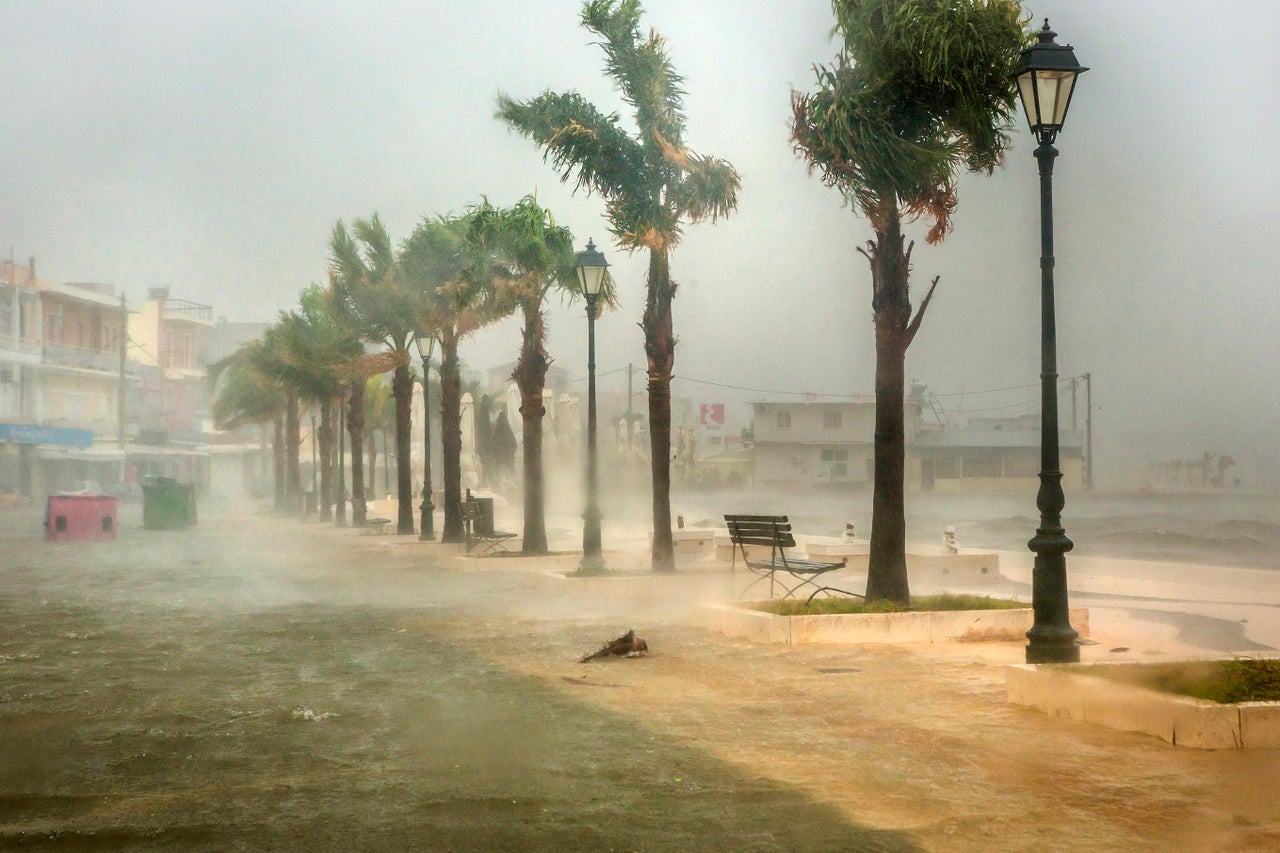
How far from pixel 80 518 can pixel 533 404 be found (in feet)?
58.6

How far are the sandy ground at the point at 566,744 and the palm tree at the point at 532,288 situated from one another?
383 inches

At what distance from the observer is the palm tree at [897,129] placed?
1215cm

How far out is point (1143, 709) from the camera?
24.4 ft

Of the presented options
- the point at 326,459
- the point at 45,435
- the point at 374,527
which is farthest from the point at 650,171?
the point at 45,435

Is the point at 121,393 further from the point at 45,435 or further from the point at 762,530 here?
the point at 762,530

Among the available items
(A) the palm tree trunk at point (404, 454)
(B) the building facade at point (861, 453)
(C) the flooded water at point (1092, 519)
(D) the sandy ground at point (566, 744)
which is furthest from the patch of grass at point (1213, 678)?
(B) the building facade at point (861, 453)

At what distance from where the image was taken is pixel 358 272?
37.4 metres

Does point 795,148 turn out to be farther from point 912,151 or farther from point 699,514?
point 699,514

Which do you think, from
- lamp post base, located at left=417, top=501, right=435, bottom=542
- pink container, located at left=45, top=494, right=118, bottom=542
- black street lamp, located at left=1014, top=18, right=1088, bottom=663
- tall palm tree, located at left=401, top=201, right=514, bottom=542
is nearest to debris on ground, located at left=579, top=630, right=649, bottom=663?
black street lamp, located at left=1014, top=18, right=1088, bottom=663

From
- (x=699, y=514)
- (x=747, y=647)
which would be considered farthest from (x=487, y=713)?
(x=699, y=514)

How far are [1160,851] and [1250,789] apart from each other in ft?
3.96

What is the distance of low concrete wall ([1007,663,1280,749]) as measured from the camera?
692cm

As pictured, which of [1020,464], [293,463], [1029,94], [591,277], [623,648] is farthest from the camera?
[1020,464]

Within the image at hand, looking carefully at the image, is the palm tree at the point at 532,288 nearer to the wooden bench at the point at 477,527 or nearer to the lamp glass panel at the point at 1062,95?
the wooden bench at the point at 477,527
